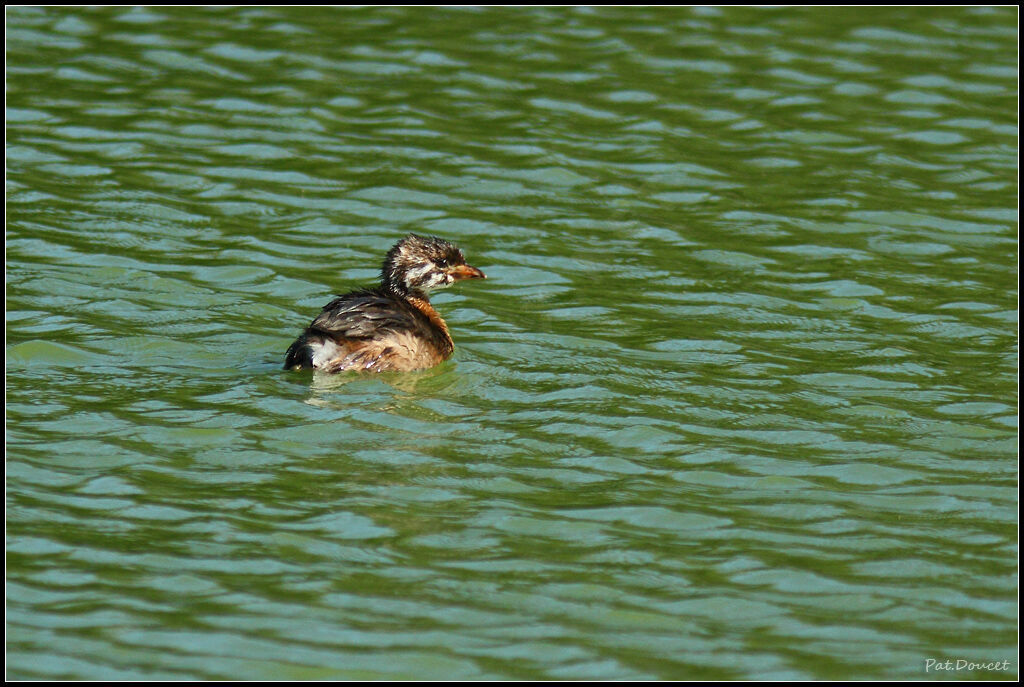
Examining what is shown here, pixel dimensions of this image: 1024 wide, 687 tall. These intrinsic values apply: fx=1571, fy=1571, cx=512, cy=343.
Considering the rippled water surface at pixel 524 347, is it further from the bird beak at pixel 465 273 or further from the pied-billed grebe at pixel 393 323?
the bird beak at pixel 465 273

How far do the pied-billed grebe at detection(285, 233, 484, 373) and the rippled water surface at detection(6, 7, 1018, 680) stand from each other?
252 mm

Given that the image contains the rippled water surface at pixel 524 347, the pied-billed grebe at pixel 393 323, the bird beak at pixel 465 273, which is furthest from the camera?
the bird beak at pixel 465 273

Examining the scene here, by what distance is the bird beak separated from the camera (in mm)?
10961

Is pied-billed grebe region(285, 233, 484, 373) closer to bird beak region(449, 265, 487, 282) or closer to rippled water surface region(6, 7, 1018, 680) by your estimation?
bird beak region(449, 265, 487, 282)

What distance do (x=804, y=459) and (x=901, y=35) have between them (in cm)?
980

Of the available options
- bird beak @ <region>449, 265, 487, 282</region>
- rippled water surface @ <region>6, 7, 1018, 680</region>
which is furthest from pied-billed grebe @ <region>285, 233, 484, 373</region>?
rippled water surface @ <region>6, 7, 1018, 680</region>

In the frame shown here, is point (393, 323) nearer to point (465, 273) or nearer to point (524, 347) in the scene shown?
point (524, 347)

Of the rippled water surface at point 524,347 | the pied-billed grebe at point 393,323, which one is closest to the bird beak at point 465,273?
the pied-billed grebe at point 393,323

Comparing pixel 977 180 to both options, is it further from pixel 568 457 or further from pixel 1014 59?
pixel 568 457

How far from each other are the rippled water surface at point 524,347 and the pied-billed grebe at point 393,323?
0.83 feet

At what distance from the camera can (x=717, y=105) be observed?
15258mm

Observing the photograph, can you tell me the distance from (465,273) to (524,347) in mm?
809

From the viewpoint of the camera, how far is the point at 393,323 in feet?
32.9

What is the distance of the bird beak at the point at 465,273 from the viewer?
11.0 m
